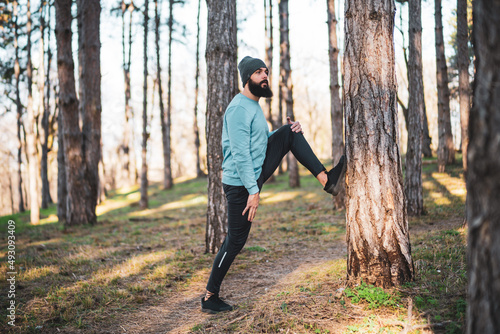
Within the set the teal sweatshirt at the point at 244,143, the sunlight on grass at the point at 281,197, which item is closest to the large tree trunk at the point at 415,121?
the teal sweatshirt at the point at 244,143

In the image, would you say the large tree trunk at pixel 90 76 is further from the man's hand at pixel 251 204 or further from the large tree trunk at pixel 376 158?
the large tree trunk at pixel 376 158

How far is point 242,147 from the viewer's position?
3383mm

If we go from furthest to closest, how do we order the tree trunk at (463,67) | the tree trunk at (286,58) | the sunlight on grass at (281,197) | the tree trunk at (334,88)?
1. the tree trunk at (286,58)
2. the sunlight on grass at (281,197)
3. the tree trunk at (334,88)
4. the tree trunk at (463,67)

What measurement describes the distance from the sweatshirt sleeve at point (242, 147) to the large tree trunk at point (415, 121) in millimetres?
5109

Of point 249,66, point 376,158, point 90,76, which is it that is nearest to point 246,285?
point 376,158

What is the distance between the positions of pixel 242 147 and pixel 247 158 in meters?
0.11

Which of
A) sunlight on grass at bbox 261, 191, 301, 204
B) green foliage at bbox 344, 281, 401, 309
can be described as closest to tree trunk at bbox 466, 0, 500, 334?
green foliage at bbox 344, 281, 401, 309

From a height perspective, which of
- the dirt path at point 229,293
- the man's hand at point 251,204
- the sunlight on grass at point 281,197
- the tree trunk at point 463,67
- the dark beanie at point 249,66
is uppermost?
the tree trunk at point 463,67

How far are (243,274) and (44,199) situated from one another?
66.3 ft

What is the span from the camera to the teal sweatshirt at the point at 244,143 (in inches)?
133

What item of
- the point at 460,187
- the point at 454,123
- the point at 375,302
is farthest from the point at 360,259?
the point at 454,123

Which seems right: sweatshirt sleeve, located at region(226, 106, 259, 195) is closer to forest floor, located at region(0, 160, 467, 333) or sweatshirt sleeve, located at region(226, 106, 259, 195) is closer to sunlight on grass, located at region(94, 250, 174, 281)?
forest floor, located at region(0, 160, 467, 333)

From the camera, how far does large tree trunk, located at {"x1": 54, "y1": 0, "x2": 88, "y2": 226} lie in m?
10.2

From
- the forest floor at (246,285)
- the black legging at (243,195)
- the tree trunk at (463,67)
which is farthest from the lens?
the tree trunk at (463,67)
